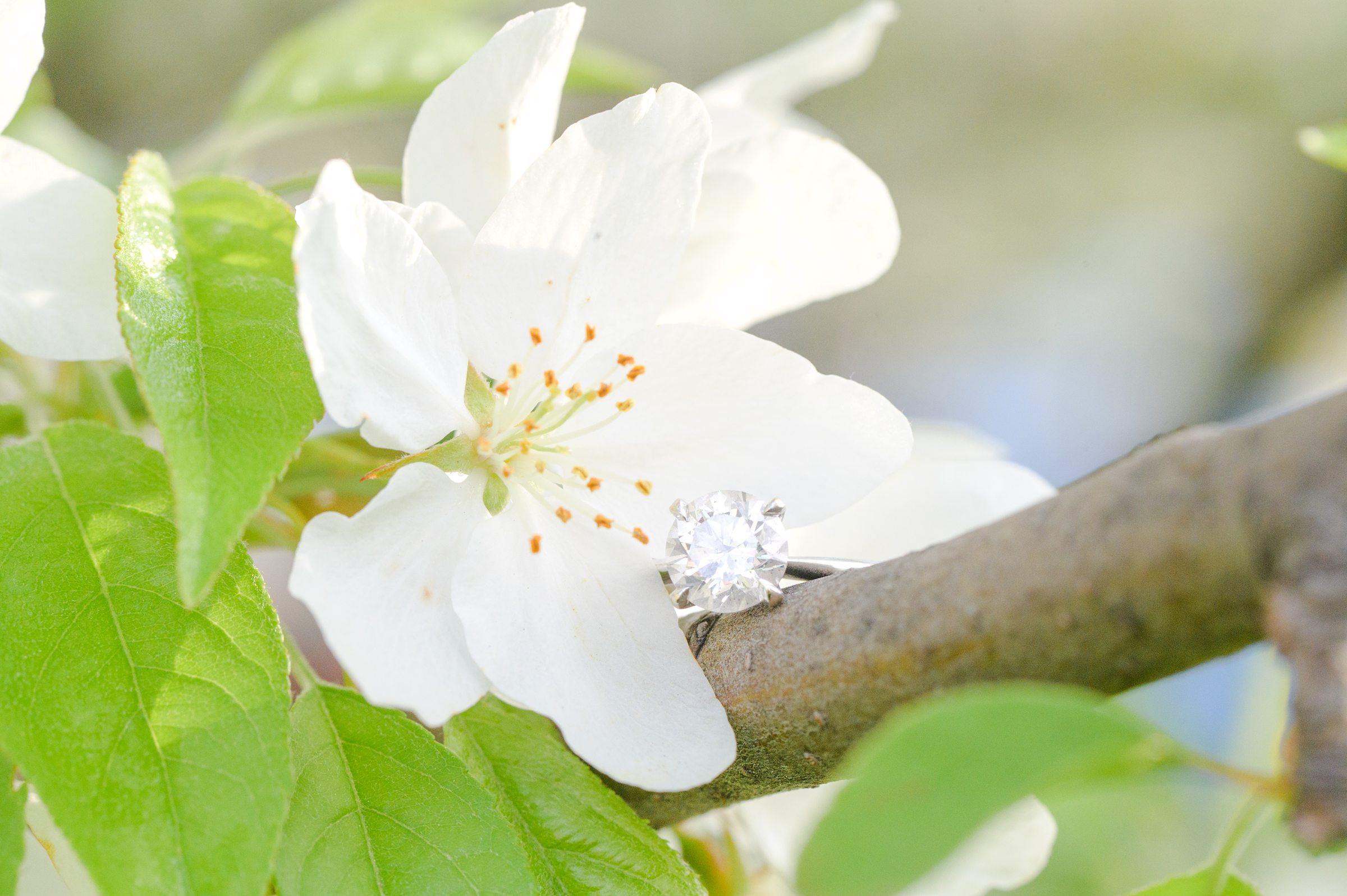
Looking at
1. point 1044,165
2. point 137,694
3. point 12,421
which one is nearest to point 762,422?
point 137,694

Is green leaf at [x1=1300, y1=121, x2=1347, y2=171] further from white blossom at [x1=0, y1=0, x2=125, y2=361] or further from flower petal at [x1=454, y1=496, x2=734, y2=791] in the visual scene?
white blossom at [x1=0, y1=0, x2=125, y2=361]

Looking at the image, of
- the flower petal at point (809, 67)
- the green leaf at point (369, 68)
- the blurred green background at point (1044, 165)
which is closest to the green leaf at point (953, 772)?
the flower petal at point (809, 67)

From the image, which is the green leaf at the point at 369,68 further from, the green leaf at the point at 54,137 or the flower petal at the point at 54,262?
the flower petal at the point at 54,262

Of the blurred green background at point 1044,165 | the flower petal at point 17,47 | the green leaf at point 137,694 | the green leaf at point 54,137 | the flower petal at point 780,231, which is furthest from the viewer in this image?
the blurred green background at point 1044,165

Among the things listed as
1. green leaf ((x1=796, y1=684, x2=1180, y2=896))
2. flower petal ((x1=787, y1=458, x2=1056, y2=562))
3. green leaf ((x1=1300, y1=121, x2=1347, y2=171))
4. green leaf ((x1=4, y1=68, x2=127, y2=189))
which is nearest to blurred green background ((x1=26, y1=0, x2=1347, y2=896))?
green leaf ((x1=4, y1=68, x2=127, y2=189))

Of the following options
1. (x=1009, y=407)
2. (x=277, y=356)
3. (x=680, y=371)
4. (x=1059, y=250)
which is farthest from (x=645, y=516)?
(x=1059, y=250)

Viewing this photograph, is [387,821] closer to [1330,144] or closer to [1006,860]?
[1006,860]

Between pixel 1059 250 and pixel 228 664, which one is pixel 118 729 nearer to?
pixel 228 664
